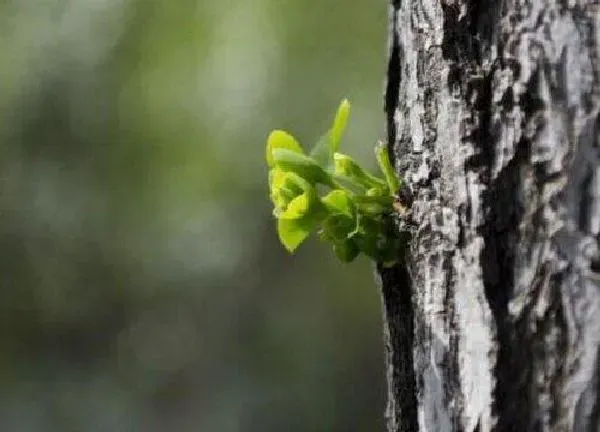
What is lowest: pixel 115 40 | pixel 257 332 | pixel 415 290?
pixel 257 332

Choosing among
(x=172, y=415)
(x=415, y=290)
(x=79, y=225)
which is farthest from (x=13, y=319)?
(x=415, y=290)

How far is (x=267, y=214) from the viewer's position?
218cm

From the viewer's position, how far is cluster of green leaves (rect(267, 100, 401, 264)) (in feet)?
1.27

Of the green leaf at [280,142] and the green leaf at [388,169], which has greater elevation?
the green leaf at [280,142]

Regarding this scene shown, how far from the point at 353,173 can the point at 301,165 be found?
27mm

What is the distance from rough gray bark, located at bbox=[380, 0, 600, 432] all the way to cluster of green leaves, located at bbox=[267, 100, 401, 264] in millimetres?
16

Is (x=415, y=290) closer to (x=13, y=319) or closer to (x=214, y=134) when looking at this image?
(x=214, y=134)

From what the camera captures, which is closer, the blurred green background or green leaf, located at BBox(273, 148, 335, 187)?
green leaf, located at BBox(273, 148, 335, 187)

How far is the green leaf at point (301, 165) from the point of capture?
0.39m

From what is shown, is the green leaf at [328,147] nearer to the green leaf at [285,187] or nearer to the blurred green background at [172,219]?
the green leaf at [285,187]

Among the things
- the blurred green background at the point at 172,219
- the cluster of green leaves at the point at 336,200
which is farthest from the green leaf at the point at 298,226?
the blurred green background at the point at 172,219

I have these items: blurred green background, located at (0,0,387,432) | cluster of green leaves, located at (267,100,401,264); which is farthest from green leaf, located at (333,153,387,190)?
blurred green background, located at (0,0,387,432)

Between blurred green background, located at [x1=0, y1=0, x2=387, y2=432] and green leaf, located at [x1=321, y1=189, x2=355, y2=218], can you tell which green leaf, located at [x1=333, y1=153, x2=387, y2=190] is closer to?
green leaf, located at [x1=321, y1=189, x2=355, y2=218]

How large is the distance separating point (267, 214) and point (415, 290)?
179 centimetres
